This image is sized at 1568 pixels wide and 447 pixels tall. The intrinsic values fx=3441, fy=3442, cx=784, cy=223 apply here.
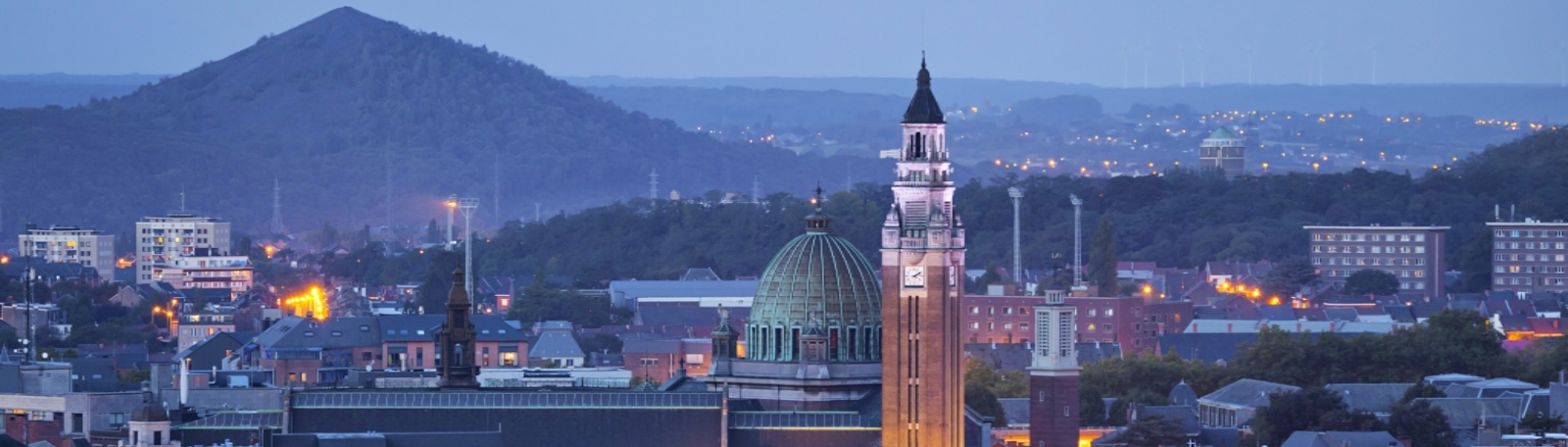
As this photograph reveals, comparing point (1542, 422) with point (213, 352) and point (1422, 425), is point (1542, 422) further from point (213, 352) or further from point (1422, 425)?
point (213, 352)

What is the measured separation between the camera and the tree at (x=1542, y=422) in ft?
328

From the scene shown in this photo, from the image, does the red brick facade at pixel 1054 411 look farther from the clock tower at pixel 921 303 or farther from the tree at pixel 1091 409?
the clock tower at pixel 921 303

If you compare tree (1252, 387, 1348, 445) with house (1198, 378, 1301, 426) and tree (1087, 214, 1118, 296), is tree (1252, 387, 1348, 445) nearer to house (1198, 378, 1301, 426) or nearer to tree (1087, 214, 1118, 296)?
house (1198, 378, 1301, 426)

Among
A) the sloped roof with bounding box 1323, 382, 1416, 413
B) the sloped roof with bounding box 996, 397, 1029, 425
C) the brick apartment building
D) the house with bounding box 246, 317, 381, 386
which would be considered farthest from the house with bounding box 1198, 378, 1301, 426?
the brick apartment building

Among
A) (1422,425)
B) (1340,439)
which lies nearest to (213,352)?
(1422,425)

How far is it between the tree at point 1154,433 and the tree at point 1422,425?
21.5ft

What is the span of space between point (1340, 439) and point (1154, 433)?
727cm

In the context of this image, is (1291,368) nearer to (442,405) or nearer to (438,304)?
(442,405)

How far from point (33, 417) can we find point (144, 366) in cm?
4691

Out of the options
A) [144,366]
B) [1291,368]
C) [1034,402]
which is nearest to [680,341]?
[144,366]

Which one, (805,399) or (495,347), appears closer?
(805,399)

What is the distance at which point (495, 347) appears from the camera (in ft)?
479

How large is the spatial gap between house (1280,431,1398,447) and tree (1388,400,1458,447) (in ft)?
11.1

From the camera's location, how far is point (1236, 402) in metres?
118
